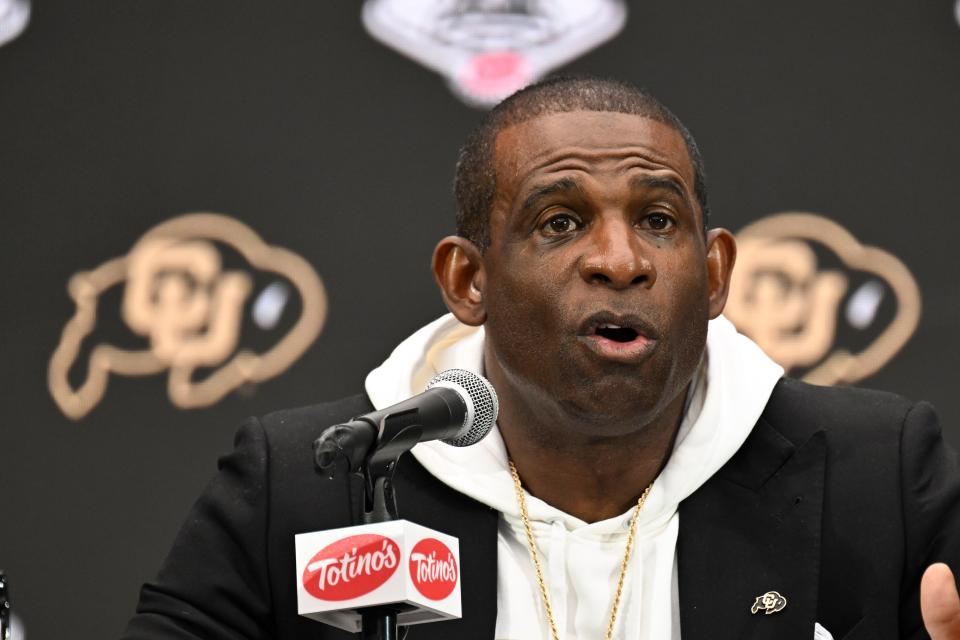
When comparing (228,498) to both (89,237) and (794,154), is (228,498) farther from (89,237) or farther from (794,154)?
(794,154)

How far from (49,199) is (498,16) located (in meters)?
1.33

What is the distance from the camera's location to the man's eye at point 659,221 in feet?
9.03

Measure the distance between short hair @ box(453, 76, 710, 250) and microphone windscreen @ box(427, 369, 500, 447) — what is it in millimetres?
893

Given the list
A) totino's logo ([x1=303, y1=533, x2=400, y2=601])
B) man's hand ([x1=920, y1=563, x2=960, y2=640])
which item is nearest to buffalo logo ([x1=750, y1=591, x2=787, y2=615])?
man's hand ([x1=920, y1=563, x2=960, y2=640])

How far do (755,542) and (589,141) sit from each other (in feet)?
2.67

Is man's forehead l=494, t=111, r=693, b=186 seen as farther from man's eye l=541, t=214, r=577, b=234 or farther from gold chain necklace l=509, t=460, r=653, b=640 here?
gold chain necklace l=509, t=460, r=653, b=640

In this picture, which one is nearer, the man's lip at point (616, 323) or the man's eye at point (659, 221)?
the man's lip at point (616, 323)

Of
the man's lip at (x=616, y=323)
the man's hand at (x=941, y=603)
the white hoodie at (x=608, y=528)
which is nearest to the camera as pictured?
the man's hand at (x=941, y=603)

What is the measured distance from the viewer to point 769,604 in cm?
270

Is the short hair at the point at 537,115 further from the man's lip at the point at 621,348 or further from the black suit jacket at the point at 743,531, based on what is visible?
the black suit jacket at the point at 743,531

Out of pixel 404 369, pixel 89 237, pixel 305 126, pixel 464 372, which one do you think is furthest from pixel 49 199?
pixel 464 372

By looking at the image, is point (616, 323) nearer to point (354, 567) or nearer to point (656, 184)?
point (656, 184)

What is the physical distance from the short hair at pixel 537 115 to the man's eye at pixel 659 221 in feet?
0.53

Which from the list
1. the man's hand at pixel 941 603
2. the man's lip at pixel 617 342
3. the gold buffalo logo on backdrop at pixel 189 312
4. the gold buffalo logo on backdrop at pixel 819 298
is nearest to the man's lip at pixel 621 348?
the man's lip at pixel 617 342
